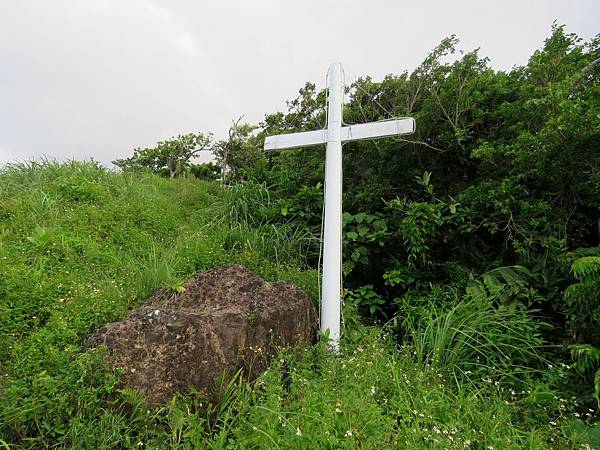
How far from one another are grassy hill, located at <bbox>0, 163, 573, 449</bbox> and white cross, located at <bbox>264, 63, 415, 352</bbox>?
1.01ft

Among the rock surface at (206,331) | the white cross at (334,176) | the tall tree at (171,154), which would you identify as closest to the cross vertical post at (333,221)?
the white cross at (334,176)

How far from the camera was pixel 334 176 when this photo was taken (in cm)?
301

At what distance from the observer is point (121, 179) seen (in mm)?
5410

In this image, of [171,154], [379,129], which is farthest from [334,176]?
[171,154]

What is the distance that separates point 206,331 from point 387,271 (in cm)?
206

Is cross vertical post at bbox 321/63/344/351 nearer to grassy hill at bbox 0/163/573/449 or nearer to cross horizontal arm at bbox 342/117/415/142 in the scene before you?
cross horizontal arm at bbox 342/117/415/142

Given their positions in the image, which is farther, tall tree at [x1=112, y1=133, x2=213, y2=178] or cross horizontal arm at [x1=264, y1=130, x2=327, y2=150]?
tall tree at [x1=112, y1=133, x2=213, y2=178]

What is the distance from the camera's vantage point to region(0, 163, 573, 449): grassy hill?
1.85 metres

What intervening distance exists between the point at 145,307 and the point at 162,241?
1.59 m

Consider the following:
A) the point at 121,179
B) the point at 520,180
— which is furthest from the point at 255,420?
the point at 121,179

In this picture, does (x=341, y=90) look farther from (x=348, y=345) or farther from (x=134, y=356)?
(x=134, y=356)

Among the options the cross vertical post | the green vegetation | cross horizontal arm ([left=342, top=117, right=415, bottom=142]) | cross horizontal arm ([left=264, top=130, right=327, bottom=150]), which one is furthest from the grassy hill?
cross horizontal arm ([left=342, top=117, right=415, bottom=142])

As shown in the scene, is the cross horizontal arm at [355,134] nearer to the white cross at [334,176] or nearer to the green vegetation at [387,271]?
the white cross at [334,176]

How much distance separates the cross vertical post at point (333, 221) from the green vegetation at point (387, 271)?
9.7 inches
